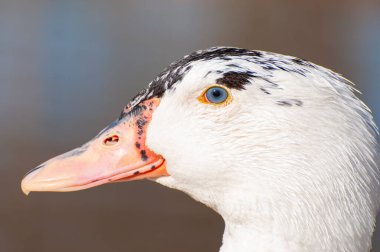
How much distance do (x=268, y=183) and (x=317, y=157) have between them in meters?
0.14

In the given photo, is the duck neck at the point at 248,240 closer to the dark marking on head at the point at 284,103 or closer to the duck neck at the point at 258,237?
the duck neck at the point at 258,237

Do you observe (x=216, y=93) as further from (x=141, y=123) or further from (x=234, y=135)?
(x=141, y=123)

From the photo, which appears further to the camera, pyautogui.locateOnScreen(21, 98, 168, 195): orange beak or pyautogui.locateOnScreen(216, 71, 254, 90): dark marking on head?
pyautogui.locateOnScreen(21, 98, 168, 195): orange beak

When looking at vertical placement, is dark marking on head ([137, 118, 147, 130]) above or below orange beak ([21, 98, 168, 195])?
above

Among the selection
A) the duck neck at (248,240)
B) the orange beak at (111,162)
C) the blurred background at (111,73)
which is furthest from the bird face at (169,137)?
the blurred background at (111,73)

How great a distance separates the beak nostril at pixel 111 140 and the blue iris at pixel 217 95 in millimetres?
294

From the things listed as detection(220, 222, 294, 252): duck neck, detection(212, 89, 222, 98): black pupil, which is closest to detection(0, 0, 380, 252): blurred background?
detection(220, 222, 294, 252): duck neck

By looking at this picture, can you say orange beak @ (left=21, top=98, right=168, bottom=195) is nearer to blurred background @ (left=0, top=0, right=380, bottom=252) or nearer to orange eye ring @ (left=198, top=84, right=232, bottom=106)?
orange eye ring @ (left=198, top=84, right=232, bottom=106)

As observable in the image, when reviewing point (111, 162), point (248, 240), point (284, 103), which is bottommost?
point (248, 240)

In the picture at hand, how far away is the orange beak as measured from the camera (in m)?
2.22

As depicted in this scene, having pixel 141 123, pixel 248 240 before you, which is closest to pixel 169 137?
pixel 141 123

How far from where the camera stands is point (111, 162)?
2.24m

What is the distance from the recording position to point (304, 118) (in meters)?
2.06

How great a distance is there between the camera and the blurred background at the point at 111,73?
493cm
